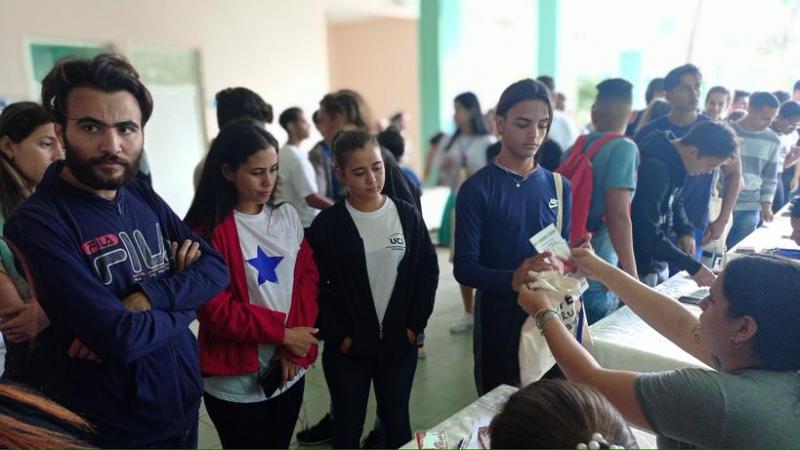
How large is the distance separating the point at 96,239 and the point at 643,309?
4.53ft

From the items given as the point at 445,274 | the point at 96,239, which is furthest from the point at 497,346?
the point at 445,274

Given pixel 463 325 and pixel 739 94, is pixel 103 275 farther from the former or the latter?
pixel 739 94

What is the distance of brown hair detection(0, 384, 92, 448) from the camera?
75 centimetres

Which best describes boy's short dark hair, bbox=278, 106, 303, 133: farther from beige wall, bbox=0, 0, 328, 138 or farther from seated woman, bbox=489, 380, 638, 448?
beige wall, bbox=0, 0, 328, 138

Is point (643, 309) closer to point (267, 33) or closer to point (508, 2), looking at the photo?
point (267, 33)

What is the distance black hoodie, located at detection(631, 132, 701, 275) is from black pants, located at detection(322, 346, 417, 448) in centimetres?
119

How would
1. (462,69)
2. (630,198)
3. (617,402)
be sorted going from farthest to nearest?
(462,69)
(630,198)
(617,402)

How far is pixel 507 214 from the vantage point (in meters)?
1.71

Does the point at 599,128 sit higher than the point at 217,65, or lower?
lower

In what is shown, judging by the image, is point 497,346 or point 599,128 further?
point 599,128

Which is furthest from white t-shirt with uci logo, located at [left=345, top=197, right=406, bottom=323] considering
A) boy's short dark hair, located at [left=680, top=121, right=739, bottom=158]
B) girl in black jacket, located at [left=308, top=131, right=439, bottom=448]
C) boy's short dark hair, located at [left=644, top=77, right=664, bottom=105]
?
boy's short dark hair, located at [left=644, top=77, right=664, bottom=105]

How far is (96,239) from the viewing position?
1091 millimetres

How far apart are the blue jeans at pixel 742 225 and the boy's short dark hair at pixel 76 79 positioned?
3.69 meters

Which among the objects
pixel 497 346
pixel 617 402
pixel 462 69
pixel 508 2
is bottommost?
pixel 497 346
